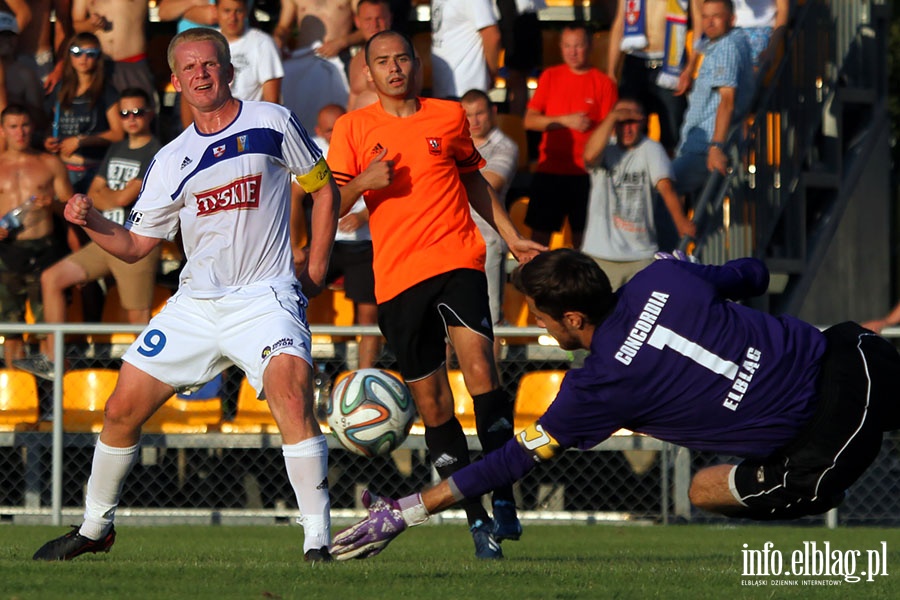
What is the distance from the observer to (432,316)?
318 inches

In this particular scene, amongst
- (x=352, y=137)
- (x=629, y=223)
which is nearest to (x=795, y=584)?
(x=352, y=137)

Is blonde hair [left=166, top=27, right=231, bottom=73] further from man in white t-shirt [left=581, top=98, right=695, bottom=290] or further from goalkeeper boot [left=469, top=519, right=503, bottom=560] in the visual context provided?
man in white t-shirt [left=581, top=98, right=695, bottom=290]

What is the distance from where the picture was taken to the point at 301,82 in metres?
13.2

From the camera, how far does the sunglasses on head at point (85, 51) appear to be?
42.5 feet

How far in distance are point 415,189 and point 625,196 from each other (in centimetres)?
394

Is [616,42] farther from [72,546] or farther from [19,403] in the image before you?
[72,546]

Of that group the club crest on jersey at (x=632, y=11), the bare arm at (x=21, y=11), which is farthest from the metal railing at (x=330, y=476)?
the bare arm at (x=21, y=11)

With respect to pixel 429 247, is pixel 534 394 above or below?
below

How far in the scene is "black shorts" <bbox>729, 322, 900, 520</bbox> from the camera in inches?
249

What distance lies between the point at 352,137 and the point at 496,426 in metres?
1.76

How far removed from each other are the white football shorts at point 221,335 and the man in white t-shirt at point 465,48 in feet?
20.0

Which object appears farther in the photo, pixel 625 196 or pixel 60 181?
pixel 60 181

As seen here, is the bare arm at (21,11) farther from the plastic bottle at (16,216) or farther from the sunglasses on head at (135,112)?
the plastic bottle at (16,216)

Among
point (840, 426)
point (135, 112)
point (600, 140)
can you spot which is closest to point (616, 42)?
point (600, 140)
